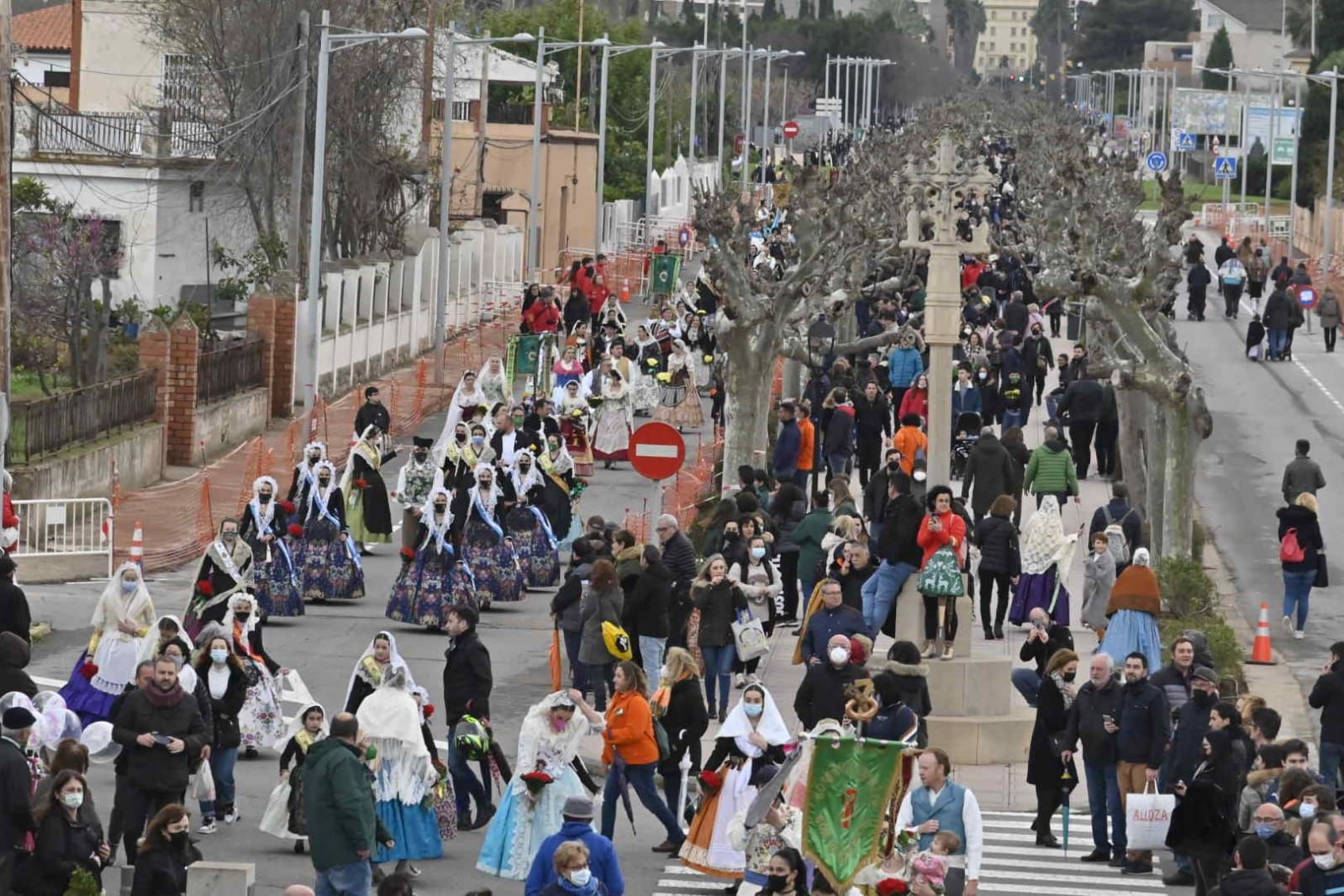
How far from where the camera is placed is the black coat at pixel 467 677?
17.7 meters

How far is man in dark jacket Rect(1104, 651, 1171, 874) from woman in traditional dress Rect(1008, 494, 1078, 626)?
22.9 ft

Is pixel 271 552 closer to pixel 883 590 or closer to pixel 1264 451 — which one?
pixel 883 590

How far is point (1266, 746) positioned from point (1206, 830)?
1.86 feet

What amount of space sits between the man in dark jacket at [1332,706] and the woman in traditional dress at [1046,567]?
580cm

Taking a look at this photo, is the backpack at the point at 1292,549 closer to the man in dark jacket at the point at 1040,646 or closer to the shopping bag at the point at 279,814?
the man in dark jacket at the point at 1040,646

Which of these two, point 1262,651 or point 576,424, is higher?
point 576,424

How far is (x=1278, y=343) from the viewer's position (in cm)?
5231

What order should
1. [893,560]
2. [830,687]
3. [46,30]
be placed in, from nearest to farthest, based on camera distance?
[830,687]
[893,560]
[46,30]

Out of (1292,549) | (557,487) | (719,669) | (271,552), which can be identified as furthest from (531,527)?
(1292,549)

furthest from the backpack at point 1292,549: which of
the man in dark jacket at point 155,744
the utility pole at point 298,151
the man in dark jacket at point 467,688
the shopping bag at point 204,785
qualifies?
the utility pole at point 298,151

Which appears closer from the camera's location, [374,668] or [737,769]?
[737,769]

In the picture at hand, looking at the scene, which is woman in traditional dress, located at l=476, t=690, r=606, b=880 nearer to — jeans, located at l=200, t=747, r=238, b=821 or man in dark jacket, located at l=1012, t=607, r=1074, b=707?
jeans, located at l=200, t=747, r=238, b=821

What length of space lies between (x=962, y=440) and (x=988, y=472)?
4.42 metres

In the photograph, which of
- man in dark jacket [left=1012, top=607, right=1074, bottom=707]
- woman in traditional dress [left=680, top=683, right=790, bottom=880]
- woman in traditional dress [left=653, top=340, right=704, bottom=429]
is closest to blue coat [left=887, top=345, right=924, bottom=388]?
woman in traditional dress [left=653, top=340, right=704, bottom=429]
